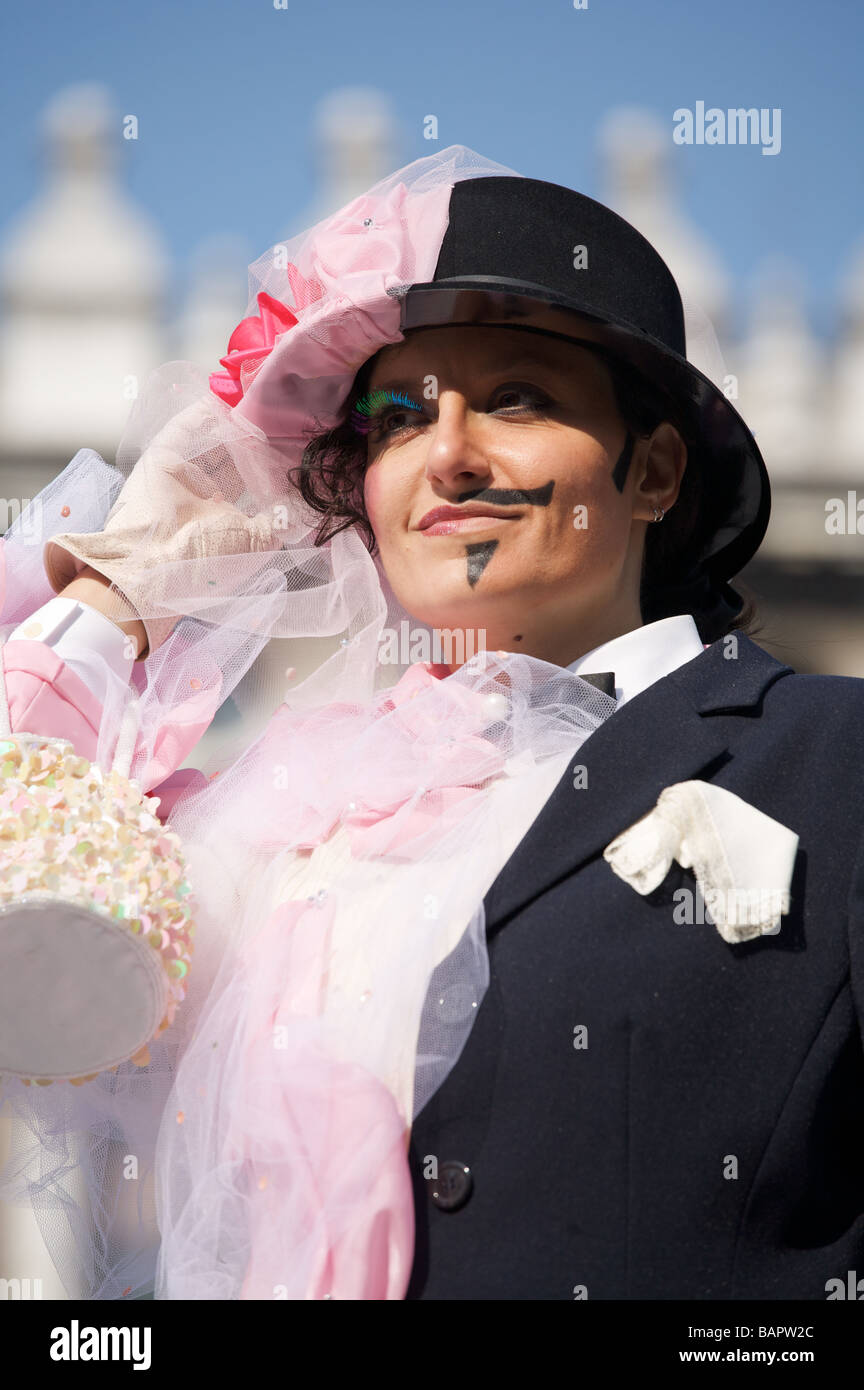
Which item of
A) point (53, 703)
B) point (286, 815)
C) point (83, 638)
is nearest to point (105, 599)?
point (83, 638)

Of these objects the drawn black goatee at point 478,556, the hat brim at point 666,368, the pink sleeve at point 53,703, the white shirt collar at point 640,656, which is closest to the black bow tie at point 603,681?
the white shirt collar at point 640,656

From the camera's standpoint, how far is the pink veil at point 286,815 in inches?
65.7

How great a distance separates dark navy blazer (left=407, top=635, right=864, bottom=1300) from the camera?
1654 mm

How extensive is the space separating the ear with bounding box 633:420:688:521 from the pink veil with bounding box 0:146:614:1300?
1.21 feet

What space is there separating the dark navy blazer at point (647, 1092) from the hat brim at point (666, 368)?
0.65 metres

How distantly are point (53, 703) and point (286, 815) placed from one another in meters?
0.35

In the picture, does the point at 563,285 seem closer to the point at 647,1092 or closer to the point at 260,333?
the point at 260,333

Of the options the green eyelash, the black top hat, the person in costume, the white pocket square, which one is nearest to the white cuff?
the person in costume

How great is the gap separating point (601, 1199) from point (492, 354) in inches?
44.3

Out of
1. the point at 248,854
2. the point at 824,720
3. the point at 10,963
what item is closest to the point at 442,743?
the point at 248,854

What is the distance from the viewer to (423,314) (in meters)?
2.08

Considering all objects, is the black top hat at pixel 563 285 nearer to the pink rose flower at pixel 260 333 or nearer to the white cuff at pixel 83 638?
the pink rose flower at pixel 260 333

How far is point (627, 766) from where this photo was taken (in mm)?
1889
